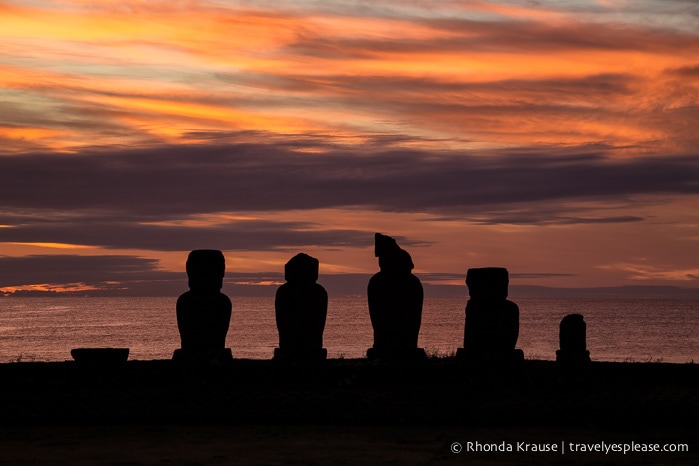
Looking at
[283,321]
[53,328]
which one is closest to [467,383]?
[283,321]

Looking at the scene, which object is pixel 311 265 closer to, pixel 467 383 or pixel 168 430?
pixel 467 383

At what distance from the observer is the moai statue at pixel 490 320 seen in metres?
21.1

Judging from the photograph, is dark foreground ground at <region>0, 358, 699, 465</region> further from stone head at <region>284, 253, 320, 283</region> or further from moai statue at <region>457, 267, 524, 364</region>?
stone head at <region>284, 253, 320, 283</region>

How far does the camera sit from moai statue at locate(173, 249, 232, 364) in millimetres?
22062

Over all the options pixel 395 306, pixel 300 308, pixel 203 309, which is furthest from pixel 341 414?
pixel 203 309

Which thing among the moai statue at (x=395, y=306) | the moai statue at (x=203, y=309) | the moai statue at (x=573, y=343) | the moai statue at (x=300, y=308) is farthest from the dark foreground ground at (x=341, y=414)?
the moai statue at (x=395, y=306)

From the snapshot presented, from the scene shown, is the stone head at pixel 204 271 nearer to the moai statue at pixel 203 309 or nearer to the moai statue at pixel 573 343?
the moai statue at pixel 203 309

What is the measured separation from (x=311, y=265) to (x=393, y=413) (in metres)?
6.02

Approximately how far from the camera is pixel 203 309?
2228cm

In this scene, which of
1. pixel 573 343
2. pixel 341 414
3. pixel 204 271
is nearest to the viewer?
pixel 341 414

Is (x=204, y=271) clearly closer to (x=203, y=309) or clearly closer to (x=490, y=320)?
(x=203, y=309)

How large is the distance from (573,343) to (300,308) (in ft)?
18.8

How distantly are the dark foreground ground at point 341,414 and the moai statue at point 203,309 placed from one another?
116 cm

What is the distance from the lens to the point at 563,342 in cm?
2072
